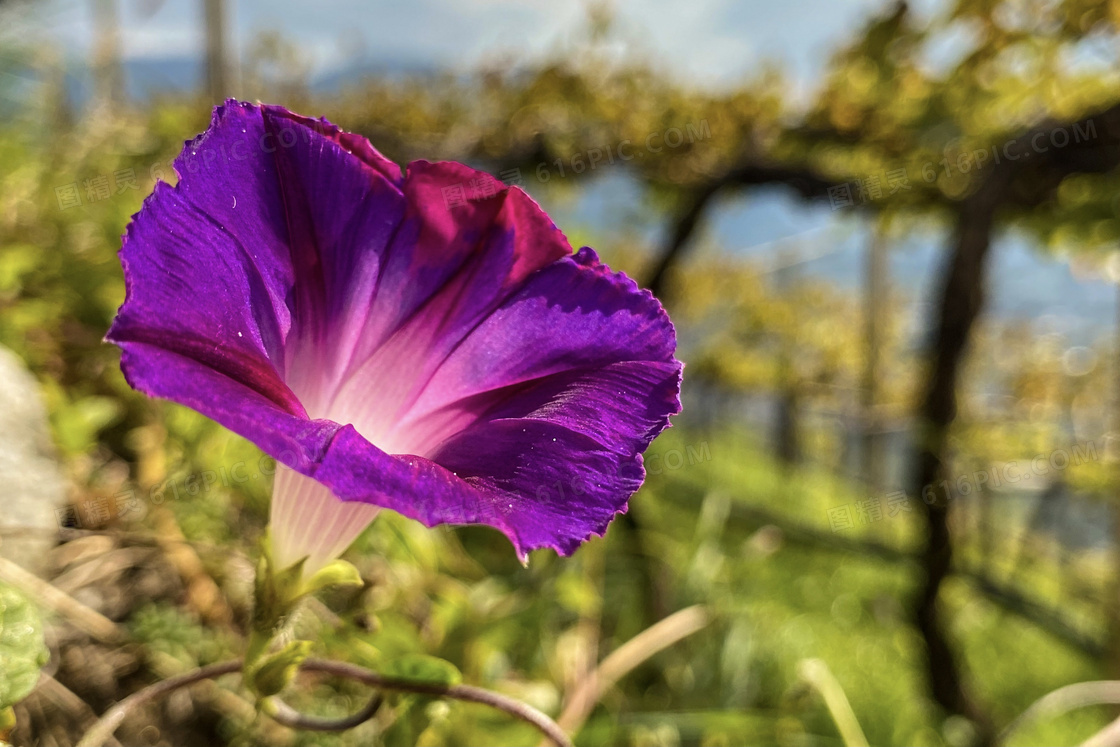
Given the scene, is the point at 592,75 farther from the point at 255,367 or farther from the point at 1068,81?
the point at 255,367

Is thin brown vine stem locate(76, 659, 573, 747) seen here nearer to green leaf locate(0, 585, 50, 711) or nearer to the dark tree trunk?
green leaf locate(0, 585, 50, 711)

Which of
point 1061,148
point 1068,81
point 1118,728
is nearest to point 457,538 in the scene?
point 1118,728

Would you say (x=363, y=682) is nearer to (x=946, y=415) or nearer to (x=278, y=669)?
(x=278, y=669)

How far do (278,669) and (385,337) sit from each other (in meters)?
0.16

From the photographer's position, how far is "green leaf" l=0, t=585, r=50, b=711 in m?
0.31

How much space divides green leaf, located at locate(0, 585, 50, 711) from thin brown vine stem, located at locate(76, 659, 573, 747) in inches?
1.5

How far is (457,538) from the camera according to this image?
46.9 inches

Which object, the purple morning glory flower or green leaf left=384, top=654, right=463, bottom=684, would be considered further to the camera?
green leaf left=384, top=654, right=463, bottom=684

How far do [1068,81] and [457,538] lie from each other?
1.40 metres

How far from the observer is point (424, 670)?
38cm

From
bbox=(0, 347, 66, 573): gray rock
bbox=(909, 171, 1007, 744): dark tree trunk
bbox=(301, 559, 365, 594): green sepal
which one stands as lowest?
bbox=(301, 559, 365, 594): green sepal

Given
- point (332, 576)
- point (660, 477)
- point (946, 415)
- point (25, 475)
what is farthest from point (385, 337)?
point (660, 477)

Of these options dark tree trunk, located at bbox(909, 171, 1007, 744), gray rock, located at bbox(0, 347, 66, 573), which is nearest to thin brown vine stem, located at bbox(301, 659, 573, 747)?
gray rock, located at bbox(0, 347, 66, 573)

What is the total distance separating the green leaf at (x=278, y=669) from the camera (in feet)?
1.03
